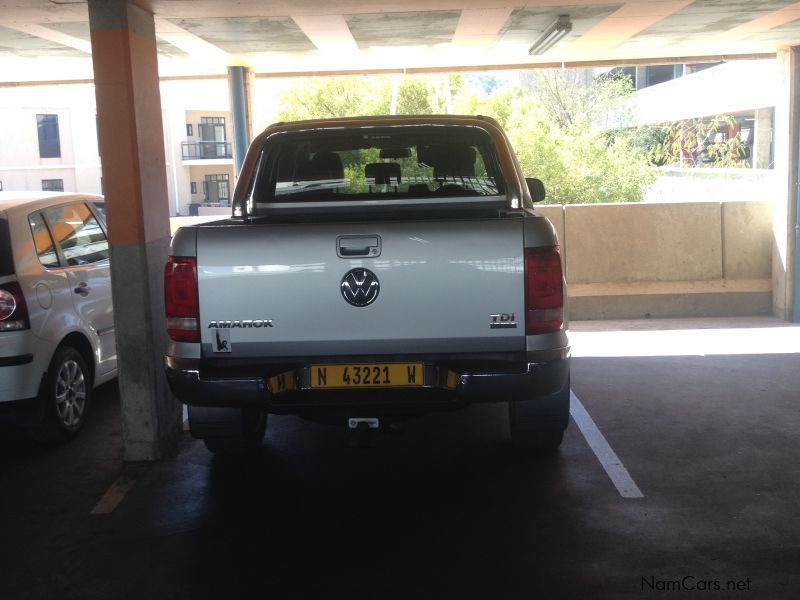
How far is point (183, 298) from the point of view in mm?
4391

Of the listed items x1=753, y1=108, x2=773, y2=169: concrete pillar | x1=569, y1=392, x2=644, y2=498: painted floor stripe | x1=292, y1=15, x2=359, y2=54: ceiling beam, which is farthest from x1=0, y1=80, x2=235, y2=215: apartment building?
x1=569, y1=392, x2=644, y2=498: painted floor stripe

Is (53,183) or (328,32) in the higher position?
(328,32)

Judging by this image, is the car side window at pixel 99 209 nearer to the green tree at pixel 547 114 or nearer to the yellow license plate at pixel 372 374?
the green tree at pixel 547 114

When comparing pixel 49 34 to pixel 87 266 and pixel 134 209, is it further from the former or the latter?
pixel 134 209

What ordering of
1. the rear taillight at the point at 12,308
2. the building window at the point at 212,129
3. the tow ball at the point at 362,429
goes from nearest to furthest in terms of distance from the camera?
the tow ball at the point at 362,429, the rear taillight at the point at 12,308, the building window at the point at 212,129

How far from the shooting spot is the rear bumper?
4359mm

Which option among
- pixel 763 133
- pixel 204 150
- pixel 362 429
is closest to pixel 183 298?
pixel 362 429

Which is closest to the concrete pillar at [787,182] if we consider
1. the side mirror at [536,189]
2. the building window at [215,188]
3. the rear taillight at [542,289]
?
the side mirror at [536,189]

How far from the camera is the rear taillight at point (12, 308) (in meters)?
5.70

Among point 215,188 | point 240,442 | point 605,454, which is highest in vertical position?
point 215,188

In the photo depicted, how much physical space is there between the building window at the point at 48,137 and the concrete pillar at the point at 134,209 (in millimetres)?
39761

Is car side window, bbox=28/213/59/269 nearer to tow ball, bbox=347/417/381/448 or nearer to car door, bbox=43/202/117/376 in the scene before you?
car door, bbox=43/202/117/376

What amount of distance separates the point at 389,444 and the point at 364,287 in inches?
86.5

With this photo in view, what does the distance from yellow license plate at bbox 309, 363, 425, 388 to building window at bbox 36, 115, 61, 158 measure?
4221cm
